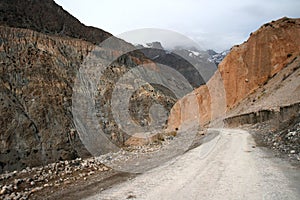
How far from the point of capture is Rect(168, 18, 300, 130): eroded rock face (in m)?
53.7

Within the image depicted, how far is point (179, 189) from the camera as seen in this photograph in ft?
20.7

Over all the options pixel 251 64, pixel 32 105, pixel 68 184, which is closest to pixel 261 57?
pixel 251 64

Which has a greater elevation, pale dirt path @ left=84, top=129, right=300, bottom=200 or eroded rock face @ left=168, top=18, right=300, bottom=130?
eroded rock face @ left=168, top=18, right=300, bottom=130

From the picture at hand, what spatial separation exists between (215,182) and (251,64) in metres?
56.0

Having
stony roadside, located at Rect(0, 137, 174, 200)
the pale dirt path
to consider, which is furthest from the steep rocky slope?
the pale dirt path

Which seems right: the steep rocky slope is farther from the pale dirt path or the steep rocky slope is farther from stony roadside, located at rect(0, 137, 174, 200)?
the pale dirt path

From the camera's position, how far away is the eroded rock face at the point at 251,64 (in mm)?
53688

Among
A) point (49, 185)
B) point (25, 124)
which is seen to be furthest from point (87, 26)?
point (49, 185)

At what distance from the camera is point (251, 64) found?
57500 mm

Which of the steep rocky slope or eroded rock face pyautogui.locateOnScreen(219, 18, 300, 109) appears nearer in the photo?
the steep rocky slope

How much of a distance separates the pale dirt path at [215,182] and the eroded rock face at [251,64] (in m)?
49.1

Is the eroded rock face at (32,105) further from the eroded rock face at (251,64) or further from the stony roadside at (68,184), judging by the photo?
the eroded rock face at (251,64)

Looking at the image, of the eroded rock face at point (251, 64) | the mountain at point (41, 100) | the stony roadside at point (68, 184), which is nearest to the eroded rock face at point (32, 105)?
the mountain at point (41, 100)

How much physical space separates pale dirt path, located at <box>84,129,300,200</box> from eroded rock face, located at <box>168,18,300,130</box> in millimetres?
49066
